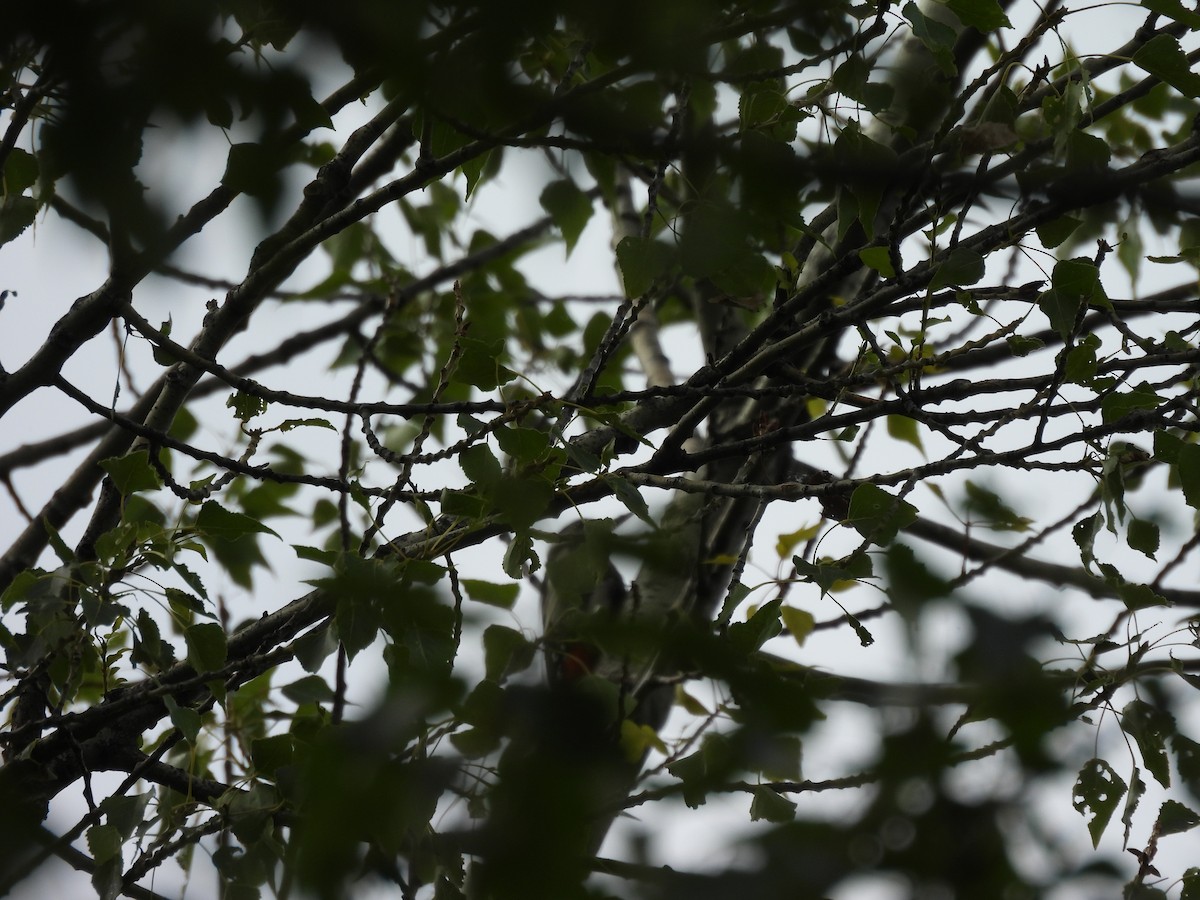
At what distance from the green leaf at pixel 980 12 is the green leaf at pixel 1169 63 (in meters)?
0.20

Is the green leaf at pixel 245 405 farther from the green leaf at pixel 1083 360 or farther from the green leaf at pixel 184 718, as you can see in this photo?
the green leaf at pixel 1083 360

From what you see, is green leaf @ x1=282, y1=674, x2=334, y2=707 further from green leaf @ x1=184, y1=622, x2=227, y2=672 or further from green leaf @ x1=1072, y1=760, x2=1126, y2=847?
green leaf @ x1=1072, y1=760, x2=1126, y2=847

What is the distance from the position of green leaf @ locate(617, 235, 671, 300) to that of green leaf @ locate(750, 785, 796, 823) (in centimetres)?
78

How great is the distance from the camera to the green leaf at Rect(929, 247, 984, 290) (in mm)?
1470

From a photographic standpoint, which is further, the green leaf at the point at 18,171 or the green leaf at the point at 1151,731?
the green leaf at the point at 18,171

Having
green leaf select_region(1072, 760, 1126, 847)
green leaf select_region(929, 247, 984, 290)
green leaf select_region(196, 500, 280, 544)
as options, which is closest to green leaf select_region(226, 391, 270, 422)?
green leaf select_region(196, 500, 280, 544)

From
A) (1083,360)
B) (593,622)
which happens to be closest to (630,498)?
(1083,360)

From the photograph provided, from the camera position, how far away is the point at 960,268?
147cm

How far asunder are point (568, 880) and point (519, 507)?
2.27ft

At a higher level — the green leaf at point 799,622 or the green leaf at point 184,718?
the green leaf at point 799,622

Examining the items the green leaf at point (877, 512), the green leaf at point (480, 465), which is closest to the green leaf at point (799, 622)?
the green leaf at point (877, 512)

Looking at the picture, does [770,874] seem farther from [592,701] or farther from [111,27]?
[111,27]

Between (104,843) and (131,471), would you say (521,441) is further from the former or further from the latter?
(104,843)

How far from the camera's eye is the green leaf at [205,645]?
65.1 inches
